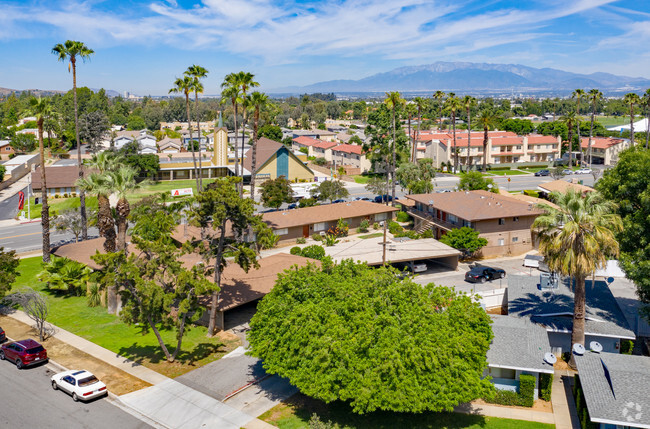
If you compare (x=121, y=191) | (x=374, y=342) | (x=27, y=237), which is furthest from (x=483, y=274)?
(x=27, y=237)

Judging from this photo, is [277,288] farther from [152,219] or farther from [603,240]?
[152,219]

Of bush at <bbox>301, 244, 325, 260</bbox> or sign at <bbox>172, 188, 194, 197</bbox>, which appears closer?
bush at <bbox>301, 244, 325, 260</bbox>

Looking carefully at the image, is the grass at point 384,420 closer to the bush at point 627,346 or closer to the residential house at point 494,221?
the bush at point 627,346

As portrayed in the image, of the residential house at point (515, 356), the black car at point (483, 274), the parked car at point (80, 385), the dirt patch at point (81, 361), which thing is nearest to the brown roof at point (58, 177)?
the dirt patch at point (81, 361)

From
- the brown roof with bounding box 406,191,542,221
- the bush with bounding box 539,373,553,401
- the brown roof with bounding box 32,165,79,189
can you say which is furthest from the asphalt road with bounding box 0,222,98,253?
the bush with bounding box 539,373,553,401

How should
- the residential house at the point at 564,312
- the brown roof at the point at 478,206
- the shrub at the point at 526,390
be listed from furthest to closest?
the brown roof at the point at 478,206, the residential house at the point at 564,312, the shrub at the point at 526,390

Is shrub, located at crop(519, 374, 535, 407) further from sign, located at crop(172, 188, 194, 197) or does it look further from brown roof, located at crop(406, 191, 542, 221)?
sign, located at crop(172, 188, 194, 197)
